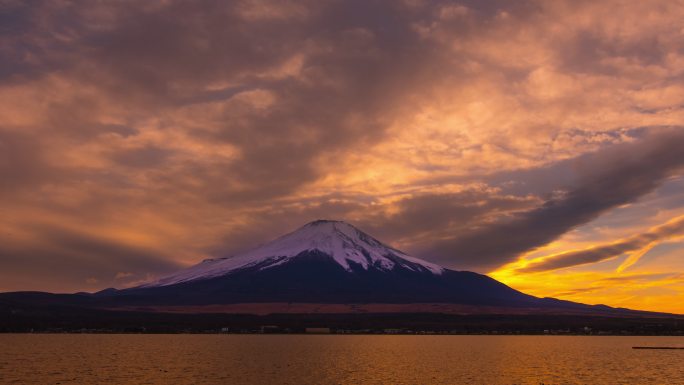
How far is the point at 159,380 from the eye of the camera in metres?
81.2

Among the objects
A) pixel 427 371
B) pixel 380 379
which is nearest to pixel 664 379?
pixel 427 371

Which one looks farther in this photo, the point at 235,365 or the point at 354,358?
the point at 354,358

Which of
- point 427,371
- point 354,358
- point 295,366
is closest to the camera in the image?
point 427,371

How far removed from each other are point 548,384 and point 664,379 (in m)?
22.3

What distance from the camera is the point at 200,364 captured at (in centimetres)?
10588

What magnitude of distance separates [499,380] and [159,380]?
45.9m

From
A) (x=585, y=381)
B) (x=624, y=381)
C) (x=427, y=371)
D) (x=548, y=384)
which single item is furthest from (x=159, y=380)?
(x=624, y=381)

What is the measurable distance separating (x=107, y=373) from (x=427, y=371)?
4806 centimetres

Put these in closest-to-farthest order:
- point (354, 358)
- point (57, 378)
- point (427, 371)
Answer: point (57, 378) → point (427, 371) → point (354, 358)

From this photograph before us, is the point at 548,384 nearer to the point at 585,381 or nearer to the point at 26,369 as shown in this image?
the point at 585,381

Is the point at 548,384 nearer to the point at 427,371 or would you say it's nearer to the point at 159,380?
the point at 427,371

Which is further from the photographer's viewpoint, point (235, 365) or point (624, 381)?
point (235, 365)

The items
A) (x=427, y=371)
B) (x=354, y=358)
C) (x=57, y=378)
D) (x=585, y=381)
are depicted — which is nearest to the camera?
(x=57, y=378)

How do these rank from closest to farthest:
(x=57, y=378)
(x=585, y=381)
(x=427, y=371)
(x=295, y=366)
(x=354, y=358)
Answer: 1. (x=57, y=378)
2. (x=585, y=381)
3. (x=427, y=371)
4. (x=295, y=366)
5. (x=354, y=358)
